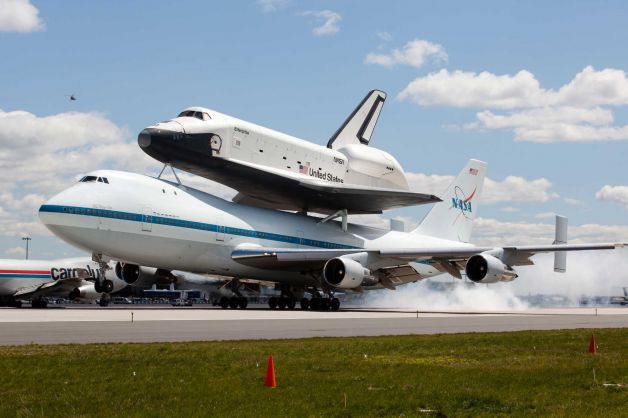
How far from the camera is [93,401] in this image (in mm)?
9000

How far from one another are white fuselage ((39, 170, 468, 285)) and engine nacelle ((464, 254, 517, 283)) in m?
8.89

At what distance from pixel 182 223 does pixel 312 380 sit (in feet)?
84.3

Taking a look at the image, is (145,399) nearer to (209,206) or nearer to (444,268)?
(209,206)

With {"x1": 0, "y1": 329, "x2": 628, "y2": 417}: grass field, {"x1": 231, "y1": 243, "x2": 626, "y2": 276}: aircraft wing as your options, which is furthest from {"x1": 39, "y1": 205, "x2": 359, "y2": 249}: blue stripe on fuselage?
{"x1": 0, "y1": 329, "x2": 628, "y2": 417}: grass field

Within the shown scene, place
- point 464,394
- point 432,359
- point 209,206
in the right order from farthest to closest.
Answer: point 209,206
point 432,359
point 464,394

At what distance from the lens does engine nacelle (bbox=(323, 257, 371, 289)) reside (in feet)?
120

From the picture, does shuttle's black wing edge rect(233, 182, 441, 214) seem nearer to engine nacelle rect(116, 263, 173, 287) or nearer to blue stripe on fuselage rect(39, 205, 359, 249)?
blue stripe on fuselage rect(39, 205, 359, 249)

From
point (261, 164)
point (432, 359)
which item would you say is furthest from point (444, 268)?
point (432, 359)

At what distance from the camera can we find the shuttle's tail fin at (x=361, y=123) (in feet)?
171

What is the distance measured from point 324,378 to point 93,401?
10.5ft

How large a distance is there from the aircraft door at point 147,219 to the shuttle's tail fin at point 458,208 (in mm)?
21731

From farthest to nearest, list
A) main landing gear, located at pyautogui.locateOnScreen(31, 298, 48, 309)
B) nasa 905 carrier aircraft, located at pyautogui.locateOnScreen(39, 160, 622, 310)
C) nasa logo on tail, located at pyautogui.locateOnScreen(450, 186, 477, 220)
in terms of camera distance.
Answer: nasa logo on tail, located at pyautogui.locateOnScreen(450, 186, 477, 220), main landing gear, located at pyautogui.locateOnScreen(31, 298, 48, 309), nasa 905 carrier aircraft, located at pyautogui.locateOnScreen(39, 160, 622, 310)

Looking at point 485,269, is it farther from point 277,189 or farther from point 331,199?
point 277,189

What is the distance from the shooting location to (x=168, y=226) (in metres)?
35.1
